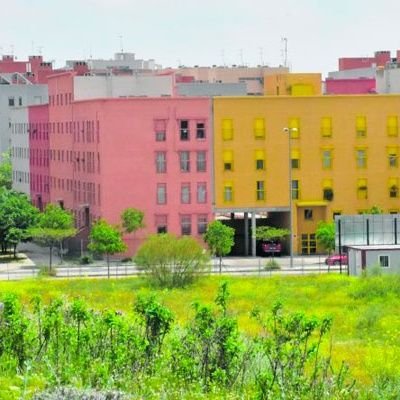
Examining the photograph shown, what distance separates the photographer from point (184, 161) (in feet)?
246

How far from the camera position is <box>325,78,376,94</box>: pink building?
313ft

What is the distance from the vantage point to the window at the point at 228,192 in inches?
2960

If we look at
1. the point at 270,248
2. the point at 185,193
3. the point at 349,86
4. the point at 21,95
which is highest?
the point at 21,95

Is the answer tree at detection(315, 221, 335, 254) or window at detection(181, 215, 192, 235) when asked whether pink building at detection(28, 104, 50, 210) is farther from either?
tree at detection(315, 221, 335, 254)

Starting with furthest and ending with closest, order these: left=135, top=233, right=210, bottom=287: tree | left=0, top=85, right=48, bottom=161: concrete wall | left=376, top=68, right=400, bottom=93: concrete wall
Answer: left=0, top=85, right=48, bottom=161: concrete wall < left=376, top=68, right=400, bottom=93: concrete wall < left=135, top=233, right=210, bottom=287: tree

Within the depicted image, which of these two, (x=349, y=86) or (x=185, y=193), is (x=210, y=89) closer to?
(x=349, y=86)

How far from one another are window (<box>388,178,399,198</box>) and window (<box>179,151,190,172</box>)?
9546 mm

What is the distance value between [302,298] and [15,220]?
26005mm

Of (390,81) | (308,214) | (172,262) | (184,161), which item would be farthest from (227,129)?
(172,262)

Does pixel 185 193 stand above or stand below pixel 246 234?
above

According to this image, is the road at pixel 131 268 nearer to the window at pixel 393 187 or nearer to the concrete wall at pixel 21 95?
the window at pixel 393 187

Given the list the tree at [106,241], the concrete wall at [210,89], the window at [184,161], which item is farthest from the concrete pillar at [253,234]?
the concrete wall at [210,89]

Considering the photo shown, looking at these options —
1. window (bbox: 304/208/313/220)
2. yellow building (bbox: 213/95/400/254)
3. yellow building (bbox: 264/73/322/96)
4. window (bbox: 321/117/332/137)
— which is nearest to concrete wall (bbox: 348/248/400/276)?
yellow building (bbox: 213/95/400/254)

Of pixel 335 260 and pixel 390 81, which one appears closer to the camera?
pixel 335 260
